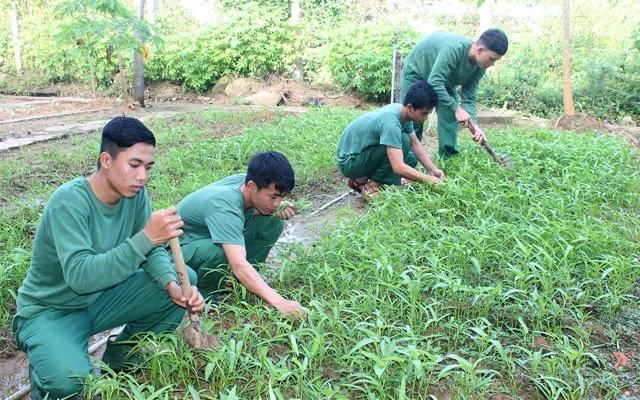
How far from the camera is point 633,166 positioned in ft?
18.0

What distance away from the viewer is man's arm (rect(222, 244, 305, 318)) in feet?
8.52

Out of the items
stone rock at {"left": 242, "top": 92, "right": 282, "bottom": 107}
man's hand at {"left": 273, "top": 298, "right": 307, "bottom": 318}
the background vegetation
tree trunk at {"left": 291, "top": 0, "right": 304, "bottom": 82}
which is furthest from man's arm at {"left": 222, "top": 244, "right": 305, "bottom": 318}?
tree trunk at {"left": 291, "top": 0, "right": 304, "bottom": 82}

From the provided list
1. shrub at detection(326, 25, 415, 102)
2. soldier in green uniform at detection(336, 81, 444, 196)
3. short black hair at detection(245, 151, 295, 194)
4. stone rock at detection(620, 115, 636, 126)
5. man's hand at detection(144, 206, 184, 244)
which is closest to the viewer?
man's hand at detection(144, 206, 184, 244)

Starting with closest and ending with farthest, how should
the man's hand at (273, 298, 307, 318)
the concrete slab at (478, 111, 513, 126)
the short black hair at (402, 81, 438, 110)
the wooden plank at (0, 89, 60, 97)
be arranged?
the man's hand at (273, 298, 307, 318) → the short black hair at (402, 81, 438, 110) → the concrete slab at (478, 111, 513, 126) → the wooden plank at (0, 89, 60, 97)

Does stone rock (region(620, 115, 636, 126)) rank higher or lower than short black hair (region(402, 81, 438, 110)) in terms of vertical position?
lower

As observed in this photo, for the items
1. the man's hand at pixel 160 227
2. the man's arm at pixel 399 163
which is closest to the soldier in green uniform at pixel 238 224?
the man's hand at pixel 160 227

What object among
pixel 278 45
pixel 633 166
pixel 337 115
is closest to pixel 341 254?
pixel 633 166

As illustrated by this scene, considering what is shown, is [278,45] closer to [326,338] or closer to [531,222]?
[531,222]

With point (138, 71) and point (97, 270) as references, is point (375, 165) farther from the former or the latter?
point (138, 71)

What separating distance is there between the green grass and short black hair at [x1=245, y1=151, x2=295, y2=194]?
52 cm

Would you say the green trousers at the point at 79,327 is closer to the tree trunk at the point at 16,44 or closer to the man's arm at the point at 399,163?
the man's arm at the point at 399,163

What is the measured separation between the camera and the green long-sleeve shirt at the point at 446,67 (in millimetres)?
5168

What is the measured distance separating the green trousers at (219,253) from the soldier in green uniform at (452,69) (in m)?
2.60

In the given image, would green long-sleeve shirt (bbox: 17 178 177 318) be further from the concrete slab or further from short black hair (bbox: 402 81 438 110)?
the concrete slab
